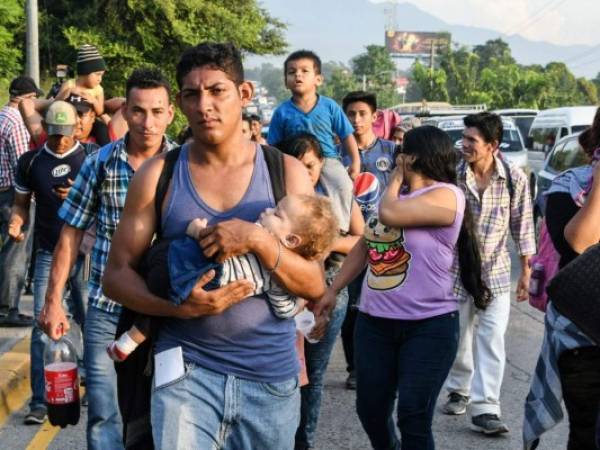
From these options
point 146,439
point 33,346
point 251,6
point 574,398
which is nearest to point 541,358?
point 574,398

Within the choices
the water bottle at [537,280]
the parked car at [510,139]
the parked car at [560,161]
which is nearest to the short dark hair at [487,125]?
the water bottle at [537,280]

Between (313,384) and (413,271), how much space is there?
1.24 m

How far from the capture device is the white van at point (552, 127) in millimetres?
22547

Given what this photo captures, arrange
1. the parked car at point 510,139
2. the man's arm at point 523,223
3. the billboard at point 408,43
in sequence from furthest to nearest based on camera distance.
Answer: the billboard at point 408,43 → the parked car at point 510,139 → the man's arm at point 523,223

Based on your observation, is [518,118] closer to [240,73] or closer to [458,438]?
[458,438]

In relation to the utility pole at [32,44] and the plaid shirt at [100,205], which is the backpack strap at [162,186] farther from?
the utility pole at [32,44]

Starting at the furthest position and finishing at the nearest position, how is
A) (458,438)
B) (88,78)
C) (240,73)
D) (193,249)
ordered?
1. (88,78)
2. (458,438)
3. (240,73)
4. (193,249)

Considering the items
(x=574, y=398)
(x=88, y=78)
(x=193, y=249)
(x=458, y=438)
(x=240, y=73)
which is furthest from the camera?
(x=88, y=78)

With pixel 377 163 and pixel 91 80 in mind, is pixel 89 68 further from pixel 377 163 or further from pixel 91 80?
pixel 377 163

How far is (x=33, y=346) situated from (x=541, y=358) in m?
3.55

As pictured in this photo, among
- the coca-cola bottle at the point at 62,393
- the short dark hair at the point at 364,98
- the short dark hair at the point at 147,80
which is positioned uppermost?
the short dark hair at the point at 147,80

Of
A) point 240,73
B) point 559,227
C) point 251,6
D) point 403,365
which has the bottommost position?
point 403,365

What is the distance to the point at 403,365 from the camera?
4.63 m

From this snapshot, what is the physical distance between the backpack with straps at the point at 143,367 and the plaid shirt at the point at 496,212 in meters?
3.34
